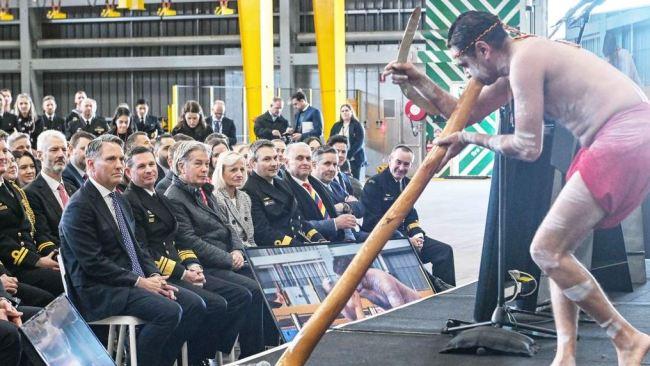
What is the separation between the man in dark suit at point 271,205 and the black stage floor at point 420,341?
1003 millimetres

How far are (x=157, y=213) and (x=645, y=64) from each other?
46.2 feet

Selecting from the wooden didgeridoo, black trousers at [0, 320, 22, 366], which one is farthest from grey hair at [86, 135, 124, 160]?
the wooden didgeridoo

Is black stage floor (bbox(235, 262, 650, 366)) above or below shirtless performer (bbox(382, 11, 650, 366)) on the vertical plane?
below

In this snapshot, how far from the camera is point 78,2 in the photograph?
1145 inches

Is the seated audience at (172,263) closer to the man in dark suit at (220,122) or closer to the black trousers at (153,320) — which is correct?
the black trousers at (153,320)

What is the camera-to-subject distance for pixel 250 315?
5738mm

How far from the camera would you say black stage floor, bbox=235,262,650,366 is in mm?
4531

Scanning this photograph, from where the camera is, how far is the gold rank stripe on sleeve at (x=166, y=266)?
214 inches

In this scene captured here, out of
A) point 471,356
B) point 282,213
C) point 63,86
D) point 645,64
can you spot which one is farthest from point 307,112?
point 63,86

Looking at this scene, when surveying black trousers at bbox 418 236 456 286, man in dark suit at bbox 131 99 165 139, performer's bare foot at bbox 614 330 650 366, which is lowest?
black trousers at bbox 418 236 456 286

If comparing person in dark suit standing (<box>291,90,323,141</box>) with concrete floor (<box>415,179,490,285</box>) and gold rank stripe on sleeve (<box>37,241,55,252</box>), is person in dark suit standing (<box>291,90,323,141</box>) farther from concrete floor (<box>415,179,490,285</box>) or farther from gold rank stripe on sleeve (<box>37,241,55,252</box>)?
gold rank stripe on sleeve (<box>37,241,55,252</box>)

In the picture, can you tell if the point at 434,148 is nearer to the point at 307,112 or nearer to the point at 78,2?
the point at 307,112

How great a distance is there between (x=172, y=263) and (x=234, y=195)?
1104 mm

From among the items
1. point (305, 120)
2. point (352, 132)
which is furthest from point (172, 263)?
point (352, 132)
